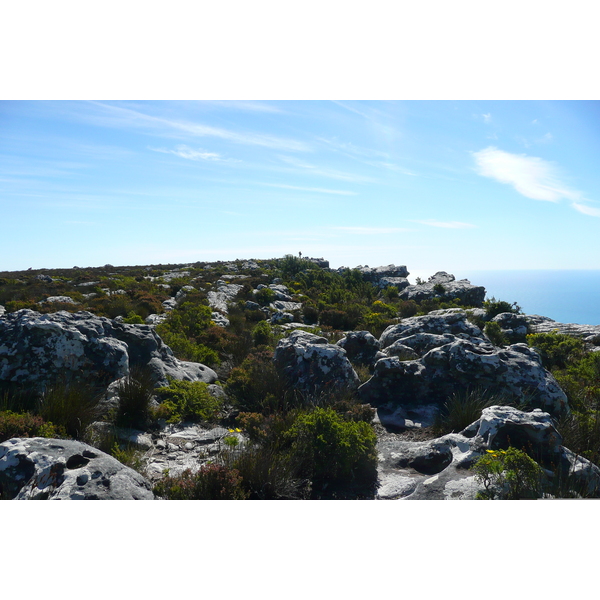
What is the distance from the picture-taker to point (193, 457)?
5.36 metres

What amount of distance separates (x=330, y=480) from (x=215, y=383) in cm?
452

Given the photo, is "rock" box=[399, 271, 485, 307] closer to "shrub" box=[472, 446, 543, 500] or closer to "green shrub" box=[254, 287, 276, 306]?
"green shrub" box=[254, 287, 276, 306]

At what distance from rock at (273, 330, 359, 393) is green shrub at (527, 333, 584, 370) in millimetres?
6726

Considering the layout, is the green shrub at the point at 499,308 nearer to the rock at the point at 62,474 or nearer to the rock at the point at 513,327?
the rock at the point at 513,327

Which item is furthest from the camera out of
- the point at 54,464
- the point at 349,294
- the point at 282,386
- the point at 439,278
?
the point at 439,278

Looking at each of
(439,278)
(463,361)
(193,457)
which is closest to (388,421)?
(463,361)

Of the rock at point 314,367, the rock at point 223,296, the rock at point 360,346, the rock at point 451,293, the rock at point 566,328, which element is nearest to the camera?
the rock at point 314,367

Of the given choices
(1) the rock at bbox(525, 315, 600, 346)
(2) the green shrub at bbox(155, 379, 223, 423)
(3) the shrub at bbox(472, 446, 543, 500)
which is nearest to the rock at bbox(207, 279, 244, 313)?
(2) the green shrub at bbox(155, 379, 223, 423)

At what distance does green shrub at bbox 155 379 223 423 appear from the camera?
259 inches

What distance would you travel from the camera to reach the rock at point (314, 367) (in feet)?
25.2

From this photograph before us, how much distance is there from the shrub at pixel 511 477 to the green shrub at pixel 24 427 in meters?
5.41

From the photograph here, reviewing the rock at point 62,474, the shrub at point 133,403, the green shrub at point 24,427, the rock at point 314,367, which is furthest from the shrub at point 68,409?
the rock at point 314,367

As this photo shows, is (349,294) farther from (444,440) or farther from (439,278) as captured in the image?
(444,440)

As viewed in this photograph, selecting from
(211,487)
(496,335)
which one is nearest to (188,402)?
(211,487)
